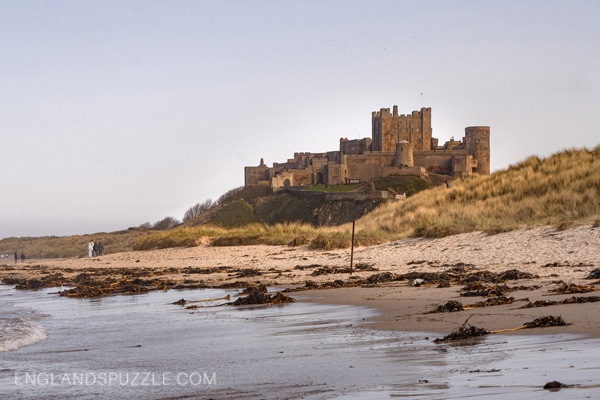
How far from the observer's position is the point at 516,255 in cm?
1553

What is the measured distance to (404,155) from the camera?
99.8 meters

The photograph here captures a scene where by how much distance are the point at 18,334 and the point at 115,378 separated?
3393 mm

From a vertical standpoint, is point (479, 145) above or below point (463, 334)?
above

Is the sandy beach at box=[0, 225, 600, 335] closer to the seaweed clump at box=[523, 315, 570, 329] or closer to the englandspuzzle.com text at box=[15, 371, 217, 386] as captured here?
the seaweed clump at box=[523, 315, 570, 329]

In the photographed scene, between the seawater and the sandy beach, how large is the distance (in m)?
0.73

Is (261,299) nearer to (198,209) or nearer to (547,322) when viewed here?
(547,322)

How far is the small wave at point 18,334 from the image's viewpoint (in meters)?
7.94

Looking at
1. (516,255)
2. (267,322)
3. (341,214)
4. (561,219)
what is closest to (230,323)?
(267,322)

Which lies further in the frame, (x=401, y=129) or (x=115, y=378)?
(x=401, y=129)

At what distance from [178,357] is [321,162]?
9806 cm

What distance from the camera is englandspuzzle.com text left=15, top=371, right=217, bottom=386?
17.7 feet

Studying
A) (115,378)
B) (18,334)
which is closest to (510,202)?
(18,334)

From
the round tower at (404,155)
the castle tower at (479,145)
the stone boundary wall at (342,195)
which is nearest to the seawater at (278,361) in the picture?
the stone boundary wall at (342,195)

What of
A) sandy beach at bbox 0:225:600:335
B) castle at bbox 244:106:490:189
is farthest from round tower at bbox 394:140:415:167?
sandy beach at bbox 0:225:600:335
